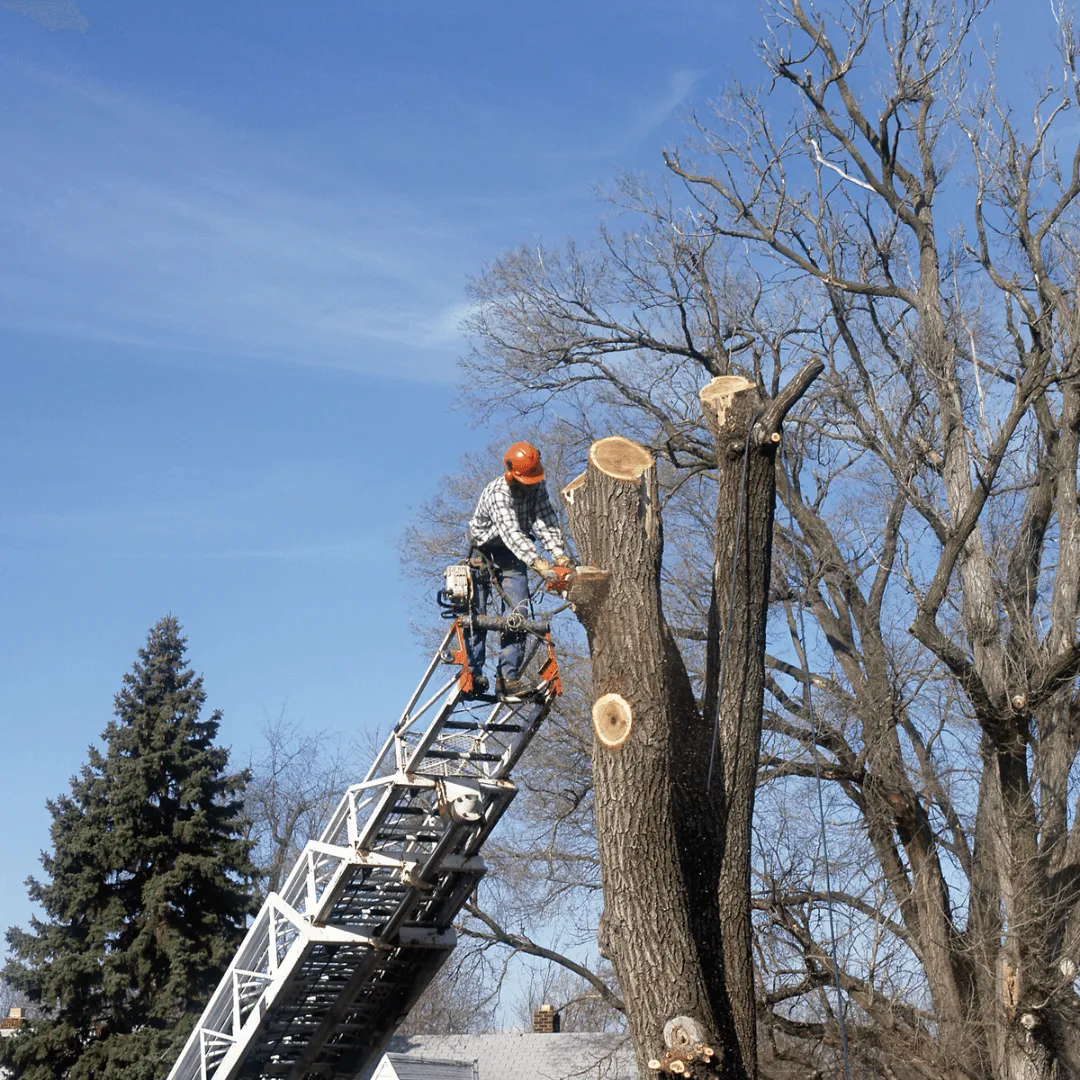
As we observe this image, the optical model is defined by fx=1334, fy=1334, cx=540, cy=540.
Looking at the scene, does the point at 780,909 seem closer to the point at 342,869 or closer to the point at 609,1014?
the point at 342,869

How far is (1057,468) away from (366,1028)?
9.21 meters

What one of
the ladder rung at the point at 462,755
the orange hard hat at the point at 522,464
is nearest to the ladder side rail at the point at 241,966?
the ladder rung at the point at 462,755

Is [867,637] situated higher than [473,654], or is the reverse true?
[867,637]

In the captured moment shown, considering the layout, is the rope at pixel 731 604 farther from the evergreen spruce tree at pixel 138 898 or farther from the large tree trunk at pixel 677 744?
the evergreen spruce tree at pixel 138 898

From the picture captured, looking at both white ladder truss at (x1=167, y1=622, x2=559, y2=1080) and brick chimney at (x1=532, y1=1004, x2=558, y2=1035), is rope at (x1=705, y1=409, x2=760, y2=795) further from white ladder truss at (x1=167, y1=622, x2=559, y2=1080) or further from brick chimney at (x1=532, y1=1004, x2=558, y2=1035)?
brick chimney at (x1=532, y1=1004, x2=558, y2=1035)

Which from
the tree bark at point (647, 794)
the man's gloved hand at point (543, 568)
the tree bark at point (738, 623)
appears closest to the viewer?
the tree bark at point (647, 794)

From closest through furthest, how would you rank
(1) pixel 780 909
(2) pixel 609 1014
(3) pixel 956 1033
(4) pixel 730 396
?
(4) pixel 730 396, (3) pixel 956 1033, (1) pixel 780 909, (2) pixel 609 1014

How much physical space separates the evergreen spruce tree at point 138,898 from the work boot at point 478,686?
11.9m

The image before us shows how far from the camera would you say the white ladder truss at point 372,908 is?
1026cm

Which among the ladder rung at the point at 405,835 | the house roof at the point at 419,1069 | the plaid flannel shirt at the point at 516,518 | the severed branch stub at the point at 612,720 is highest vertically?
the plaid flannel shirt at the point at 516,518

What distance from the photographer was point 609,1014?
2428 cm

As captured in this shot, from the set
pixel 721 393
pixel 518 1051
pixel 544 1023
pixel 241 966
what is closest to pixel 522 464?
pixel 721 393

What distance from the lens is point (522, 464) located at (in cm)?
910

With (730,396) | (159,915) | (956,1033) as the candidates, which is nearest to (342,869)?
(730,396)
